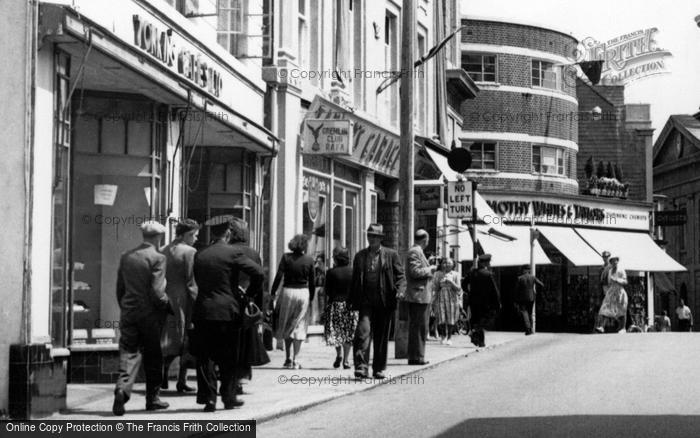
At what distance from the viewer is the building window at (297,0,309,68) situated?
2445 centimetres

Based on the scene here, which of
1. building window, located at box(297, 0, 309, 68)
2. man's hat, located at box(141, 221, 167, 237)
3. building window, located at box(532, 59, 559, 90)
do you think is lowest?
man's hat, located at box(141, 221, 167, 237)

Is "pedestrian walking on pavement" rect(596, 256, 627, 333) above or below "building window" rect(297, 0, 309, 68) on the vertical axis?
below

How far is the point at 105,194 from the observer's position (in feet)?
52.3

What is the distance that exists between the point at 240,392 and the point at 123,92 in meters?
4.21

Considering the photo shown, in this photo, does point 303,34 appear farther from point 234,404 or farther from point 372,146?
point 234,404

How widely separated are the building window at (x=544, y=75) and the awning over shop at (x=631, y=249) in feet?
22.5

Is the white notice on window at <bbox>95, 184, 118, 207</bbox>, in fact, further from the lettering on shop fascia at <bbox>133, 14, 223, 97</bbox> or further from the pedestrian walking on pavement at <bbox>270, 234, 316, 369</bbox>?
Result: the pedestrian walking on pavement at <bbox>270, 234, 316, 369</bbox>

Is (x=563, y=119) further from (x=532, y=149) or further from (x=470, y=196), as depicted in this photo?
(x=470, y=196)

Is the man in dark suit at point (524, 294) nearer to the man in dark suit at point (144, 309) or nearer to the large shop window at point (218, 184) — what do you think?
the large shop window at point (218, 184)

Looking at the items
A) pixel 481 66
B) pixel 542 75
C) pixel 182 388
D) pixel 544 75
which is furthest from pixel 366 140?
pixel 544 75

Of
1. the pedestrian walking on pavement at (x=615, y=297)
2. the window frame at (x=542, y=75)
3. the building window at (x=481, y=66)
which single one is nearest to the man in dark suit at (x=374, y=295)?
the pedestrian walking on pavement at (x=615, y=297)

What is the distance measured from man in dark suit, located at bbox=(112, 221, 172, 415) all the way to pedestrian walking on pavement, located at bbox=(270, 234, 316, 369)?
4.94 meters

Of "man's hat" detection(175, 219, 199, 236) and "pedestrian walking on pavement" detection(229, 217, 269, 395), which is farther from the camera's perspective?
"man's hat" detection(175, 219, 199, 236)

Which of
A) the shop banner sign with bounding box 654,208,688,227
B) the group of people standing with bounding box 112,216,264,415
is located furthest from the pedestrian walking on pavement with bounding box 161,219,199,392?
the shop banner sign with bounding box 654,208,688,227
